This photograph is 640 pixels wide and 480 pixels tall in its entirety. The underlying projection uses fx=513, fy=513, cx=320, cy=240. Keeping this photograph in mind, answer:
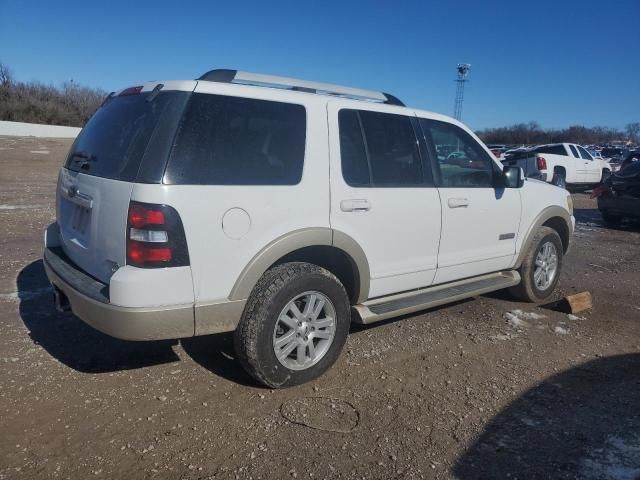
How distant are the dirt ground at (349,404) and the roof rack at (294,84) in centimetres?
201

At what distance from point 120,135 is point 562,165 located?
57.3 ft

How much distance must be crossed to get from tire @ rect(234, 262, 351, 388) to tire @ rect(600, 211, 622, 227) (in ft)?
32.4

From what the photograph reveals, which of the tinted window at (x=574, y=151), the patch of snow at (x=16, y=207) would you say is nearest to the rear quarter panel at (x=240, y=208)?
the patch of snow at (x=16, y=207)

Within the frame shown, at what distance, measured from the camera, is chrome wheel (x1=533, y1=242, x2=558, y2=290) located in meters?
5.40

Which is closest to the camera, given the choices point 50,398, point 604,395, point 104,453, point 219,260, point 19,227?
point 104,453

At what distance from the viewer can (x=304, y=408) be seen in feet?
10.7

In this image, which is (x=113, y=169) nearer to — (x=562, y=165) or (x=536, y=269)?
(x=536, y=269)

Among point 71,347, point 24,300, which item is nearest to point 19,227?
point 24,300

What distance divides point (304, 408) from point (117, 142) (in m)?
2.06

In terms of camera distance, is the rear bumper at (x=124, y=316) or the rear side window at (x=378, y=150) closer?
the rear bumper at (x=124, y=316)

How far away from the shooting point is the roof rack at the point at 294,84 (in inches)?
131

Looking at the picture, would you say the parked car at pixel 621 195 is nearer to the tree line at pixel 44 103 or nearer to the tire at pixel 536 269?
the tire at pixel 536 269

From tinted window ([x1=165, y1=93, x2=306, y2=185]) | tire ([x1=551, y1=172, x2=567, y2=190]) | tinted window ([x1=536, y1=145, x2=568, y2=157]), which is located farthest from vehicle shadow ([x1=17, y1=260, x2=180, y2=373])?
tinted window ([x1=536, y1=145, x2=568, y2=157])

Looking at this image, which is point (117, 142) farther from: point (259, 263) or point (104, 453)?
point (104, 453)
